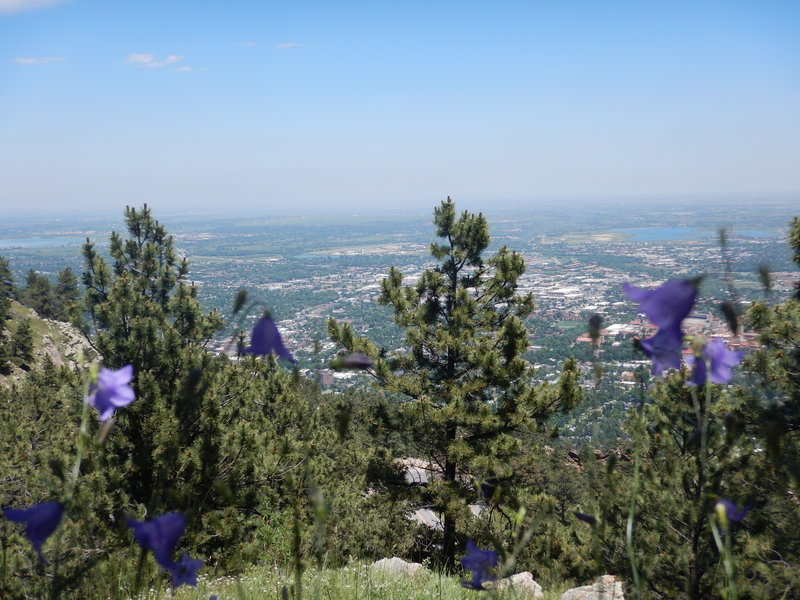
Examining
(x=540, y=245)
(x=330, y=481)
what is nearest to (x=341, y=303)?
(x=540, y=245)

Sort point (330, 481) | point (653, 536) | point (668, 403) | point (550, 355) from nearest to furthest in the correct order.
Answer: point (653, 536) < point (668, 403) < point (330, 481) < point (550, 355)

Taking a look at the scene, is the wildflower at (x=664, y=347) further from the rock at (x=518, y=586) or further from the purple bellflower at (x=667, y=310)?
the rock at (x=518, y=586)

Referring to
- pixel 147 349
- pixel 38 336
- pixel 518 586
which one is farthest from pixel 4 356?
pixel 518 586

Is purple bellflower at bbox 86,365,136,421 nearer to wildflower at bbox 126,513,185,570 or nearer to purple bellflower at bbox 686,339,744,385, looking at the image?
wildflower at bbox 126,513,185,570

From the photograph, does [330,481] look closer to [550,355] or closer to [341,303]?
[550,355]

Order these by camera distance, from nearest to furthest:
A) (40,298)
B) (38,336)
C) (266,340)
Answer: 1. (266,340)
2. (38,336)
3. (40,298)

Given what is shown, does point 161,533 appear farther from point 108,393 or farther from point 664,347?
point 664,347
